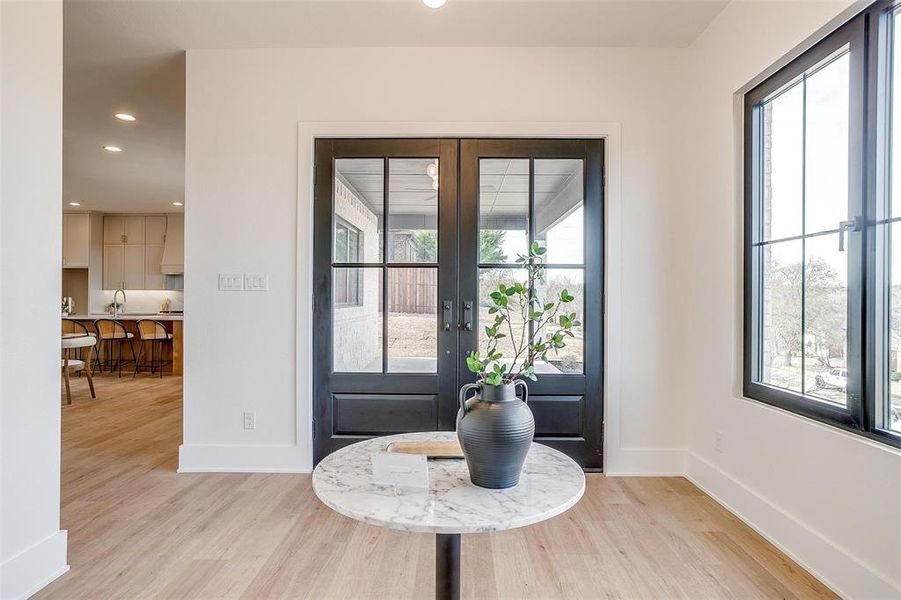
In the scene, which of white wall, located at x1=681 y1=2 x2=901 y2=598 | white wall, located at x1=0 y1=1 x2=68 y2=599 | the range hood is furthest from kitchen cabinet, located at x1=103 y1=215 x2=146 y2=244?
white wall, located at x1=681 y1=2 x2=901 y2=598

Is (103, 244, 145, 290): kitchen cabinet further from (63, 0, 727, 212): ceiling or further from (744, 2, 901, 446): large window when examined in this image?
(744, 2, 901, 446): large window

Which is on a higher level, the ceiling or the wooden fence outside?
the ceiling

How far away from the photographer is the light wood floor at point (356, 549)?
173cm

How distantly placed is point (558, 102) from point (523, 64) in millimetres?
319

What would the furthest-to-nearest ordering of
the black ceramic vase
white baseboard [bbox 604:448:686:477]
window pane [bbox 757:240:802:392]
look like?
1. white baseboard [bbox 604:448:686:477]
2. window pane [bbox 757:240:802:392]
3. the black ceramic vase

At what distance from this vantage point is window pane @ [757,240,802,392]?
2074 millimetres

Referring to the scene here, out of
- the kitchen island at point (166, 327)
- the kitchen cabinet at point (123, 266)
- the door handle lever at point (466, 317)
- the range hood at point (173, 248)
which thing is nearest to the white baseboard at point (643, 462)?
the door handle lever at point (466, 317)

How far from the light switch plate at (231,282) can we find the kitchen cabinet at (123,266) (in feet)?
21.7

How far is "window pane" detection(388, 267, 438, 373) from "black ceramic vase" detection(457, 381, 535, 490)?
5.62ft

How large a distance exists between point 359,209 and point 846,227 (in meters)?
2.40

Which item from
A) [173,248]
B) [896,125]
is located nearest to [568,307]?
[896,125]

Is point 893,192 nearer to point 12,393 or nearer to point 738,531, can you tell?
point 738,531

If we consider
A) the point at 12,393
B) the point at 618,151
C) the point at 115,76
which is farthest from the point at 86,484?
the point at 618,151

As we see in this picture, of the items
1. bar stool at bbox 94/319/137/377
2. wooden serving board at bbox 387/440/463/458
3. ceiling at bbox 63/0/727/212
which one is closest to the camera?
wooden serving board at bbox 387/440/463/458
